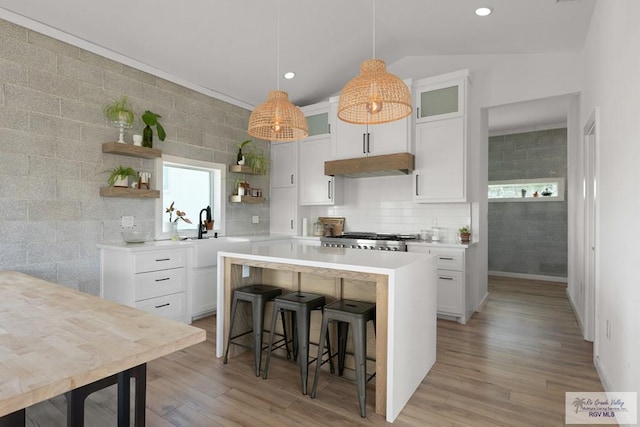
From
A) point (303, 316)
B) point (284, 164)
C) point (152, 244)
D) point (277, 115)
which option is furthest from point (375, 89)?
point (284, 164)

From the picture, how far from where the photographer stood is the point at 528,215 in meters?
6.78

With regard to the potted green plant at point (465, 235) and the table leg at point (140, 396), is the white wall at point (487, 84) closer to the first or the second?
the potted green plant at point (465, 235)

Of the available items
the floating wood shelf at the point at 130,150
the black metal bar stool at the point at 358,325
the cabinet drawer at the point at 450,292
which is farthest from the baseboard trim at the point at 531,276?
the floating wood shelf at the point at 130,150

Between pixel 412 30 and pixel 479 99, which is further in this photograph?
pixel 479 99

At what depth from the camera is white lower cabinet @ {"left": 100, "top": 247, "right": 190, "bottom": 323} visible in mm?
3314

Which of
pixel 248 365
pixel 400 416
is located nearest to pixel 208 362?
pixel 248 365

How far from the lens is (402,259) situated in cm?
240

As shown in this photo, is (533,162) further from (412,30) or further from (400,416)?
(400,416)

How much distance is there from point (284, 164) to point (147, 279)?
2684mm

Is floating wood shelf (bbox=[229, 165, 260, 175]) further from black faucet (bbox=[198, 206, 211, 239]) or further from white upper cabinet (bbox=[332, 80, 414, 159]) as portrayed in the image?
white upper cabinet (bbox=[332, 80, 414, 159])

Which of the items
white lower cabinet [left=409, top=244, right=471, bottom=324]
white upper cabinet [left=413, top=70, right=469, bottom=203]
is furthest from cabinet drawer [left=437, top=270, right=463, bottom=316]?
white upper cabinet [left=413, top=70, right=469, bottom=203]

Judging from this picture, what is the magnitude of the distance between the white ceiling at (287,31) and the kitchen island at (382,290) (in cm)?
228

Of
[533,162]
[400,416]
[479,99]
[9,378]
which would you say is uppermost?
[479,99]

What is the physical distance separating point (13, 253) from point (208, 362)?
184cm
